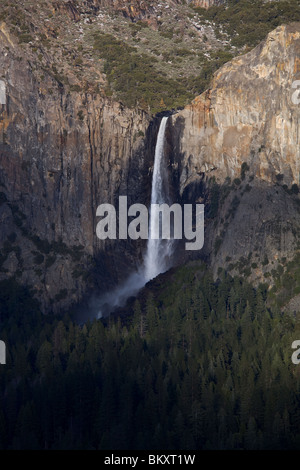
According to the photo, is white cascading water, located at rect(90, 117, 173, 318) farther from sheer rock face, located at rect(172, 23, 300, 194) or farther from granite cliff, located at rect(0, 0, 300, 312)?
sheer rock face, located at rect(172, 23, 300, 194)

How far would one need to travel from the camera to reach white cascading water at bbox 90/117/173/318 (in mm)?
159750

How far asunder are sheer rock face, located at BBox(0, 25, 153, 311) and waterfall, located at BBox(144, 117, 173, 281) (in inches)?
60.0

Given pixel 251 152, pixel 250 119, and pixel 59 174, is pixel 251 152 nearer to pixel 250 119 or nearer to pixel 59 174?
pixel 250 119

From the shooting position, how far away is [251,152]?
158m

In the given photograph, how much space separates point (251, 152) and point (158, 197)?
18.2 m

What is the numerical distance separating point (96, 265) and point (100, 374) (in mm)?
34137

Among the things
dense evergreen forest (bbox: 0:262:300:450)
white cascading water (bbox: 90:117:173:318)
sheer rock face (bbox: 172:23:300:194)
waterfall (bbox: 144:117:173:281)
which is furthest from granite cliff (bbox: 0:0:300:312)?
dense evergreen forest (bbox: 0:262:300:450)

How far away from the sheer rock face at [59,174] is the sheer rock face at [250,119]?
893 centimetres

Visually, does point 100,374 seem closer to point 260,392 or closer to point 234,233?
point 260,392

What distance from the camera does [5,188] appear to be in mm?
163000

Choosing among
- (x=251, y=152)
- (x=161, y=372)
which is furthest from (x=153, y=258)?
(x=161, y=372)

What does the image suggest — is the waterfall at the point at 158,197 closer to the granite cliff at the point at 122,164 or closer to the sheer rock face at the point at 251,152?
the granite cliff at the point at 122,164

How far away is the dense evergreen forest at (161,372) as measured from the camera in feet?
387

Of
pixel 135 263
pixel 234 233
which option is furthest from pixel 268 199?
pixel 135 263
